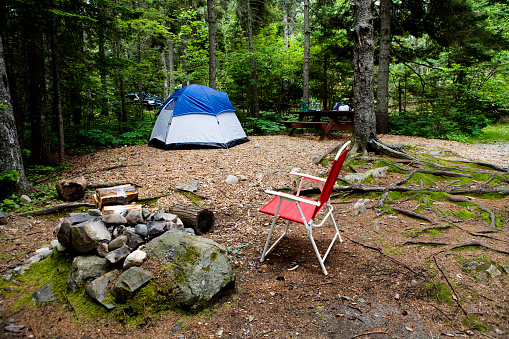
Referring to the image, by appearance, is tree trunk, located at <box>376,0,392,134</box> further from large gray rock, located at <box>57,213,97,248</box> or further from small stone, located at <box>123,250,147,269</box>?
large gray rock, located at <box>57,213,97,248</box>

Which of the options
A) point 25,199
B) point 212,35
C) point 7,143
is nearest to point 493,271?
point 25,199

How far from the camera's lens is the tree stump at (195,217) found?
12.1 feet

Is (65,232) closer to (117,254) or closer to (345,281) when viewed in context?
(117,254)

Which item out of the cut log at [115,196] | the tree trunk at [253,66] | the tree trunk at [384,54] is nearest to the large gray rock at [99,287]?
the cut log at [115,196]

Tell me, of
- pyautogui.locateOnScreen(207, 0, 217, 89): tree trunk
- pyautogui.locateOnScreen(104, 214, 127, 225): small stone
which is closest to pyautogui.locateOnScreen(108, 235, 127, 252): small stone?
pyautogui.locateOnScreen(104, 214, 127, 225): small stone

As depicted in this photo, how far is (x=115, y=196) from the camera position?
409 centimetres

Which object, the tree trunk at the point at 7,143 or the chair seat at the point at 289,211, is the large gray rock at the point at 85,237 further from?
the tree trunk at the point at 7,143

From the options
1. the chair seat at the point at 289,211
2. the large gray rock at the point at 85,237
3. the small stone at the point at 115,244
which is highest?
the chair seat at the point at 289,211

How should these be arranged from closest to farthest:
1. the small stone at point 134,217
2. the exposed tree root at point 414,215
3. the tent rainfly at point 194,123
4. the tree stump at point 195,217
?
the small stone at point 134,217 → the exposed tree root at point 414,215 → the tree stump at point 195,217 → the tent rainfly at point 194,123

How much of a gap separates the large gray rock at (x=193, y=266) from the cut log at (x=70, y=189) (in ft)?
8.91

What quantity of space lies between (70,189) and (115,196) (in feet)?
3.78

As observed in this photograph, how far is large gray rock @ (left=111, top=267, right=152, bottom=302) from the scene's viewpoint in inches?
93.0

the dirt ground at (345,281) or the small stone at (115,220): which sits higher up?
the small stone at (115,220)

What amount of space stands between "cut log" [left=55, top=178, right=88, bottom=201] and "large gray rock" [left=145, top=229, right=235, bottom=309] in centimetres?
272
